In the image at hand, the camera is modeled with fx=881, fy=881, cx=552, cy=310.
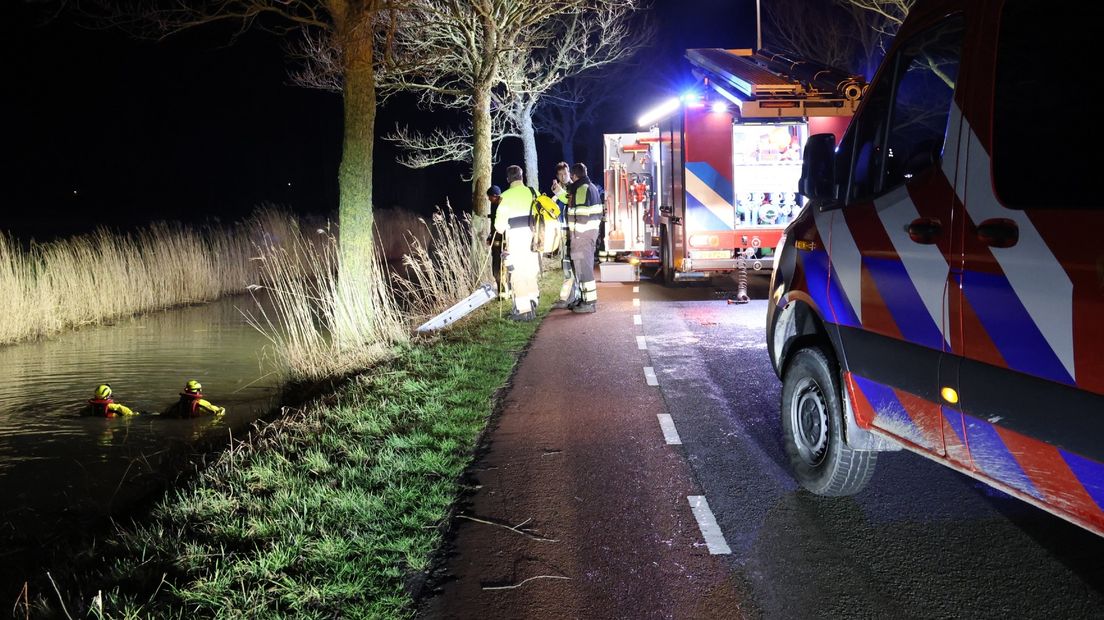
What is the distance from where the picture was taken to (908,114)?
419cm

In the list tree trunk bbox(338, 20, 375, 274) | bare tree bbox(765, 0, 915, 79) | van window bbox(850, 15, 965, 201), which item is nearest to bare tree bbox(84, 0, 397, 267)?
tree trunk bbox(338, 20, 375, 274)

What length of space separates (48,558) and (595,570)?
3162 millimetres

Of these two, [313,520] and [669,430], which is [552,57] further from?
[313,520]

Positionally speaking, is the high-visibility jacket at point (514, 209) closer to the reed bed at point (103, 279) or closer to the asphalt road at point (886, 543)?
the asphalt road at point (886, 543)

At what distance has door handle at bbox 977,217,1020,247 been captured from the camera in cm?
310

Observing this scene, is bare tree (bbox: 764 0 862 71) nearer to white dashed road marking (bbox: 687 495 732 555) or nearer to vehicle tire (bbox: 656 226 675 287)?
vehicle tire (bbox: 656 226 675 287)

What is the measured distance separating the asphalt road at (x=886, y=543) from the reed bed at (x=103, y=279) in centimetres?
1066

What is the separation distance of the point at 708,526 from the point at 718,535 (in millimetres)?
126

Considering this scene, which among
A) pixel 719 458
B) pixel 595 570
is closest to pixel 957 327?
pixel 595 570

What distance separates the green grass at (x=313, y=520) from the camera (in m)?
3.69

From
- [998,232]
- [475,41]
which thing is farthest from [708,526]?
[475,41]

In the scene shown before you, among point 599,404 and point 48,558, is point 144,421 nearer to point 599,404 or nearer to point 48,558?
point 48,558

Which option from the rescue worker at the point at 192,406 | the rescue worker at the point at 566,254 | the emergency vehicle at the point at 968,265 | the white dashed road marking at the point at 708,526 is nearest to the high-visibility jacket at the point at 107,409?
the rescue worker at the point at 192,406

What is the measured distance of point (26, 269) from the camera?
13.2m
